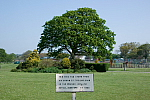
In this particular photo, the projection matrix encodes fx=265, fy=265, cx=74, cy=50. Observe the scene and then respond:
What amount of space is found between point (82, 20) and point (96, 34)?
9.95 feet

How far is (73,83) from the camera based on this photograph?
7.66m

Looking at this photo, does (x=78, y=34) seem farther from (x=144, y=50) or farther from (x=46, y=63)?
(x=144, y=50)

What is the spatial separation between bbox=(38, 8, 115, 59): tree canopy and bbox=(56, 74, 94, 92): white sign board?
101 feet

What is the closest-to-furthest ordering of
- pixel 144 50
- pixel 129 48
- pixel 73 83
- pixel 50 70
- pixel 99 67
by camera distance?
pixel 73 83 < pixel 50 70 < pixel 99 67 < pixel 144 50 < pixel 129 48

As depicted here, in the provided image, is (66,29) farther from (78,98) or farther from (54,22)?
(78,98)

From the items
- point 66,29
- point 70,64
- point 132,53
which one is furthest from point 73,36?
point 132,53

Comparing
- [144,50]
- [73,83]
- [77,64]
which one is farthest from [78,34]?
[144,50]

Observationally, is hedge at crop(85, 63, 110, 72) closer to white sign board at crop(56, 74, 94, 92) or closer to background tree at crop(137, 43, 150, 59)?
white sign board at crop(56, 74, 94, 92)

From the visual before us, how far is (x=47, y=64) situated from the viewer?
123 ft

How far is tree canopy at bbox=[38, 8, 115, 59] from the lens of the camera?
128 feet

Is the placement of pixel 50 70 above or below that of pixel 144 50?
below

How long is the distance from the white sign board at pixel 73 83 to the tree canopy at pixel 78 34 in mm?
30893

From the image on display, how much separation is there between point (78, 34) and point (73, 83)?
3173cm

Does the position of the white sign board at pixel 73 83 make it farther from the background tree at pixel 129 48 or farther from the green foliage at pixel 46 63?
the background tree at pixel 129 48
